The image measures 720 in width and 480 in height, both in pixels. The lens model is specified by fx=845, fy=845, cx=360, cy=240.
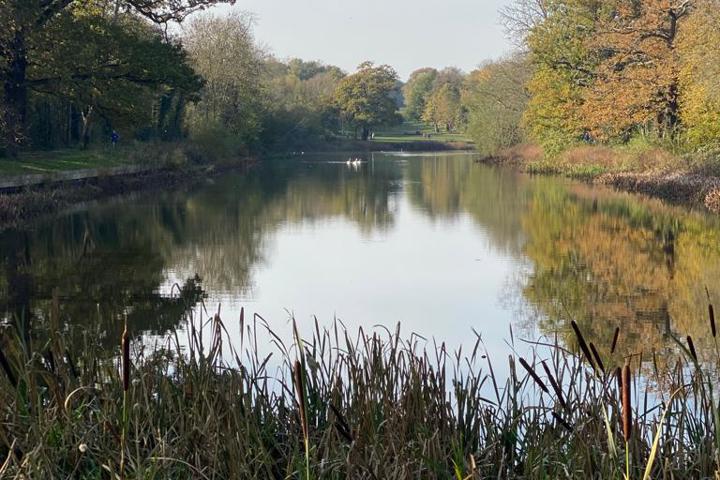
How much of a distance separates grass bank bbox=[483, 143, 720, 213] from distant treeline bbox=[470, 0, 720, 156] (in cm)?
Result: 67

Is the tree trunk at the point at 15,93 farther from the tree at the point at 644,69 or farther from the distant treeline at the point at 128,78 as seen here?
the tree at the point at 644,69

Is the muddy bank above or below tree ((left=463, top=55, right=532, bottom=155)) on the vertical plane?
below

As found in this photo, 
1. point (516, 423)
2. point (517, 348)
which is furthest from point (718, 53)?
point (516, 423)

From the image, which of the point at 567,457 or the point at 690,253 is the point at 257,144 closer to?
the point at 690,253

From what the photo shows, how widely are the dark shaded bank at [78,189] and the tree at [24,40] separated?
2.20m

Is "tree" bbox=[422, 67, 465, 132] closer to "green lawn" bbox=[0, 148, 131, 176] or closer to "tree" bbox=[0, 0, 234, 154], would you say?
"green lawn" bbox=[0, 148, 131, 176]

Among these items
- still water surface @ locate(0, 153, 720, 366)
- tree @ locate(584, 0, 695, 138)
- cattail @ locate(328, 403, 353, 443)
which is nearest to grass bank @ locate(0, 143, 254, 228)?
still water surface @ locate(0, 153, 720, 366)

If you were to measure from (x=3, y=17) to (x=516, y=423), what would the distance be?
19.3 meters

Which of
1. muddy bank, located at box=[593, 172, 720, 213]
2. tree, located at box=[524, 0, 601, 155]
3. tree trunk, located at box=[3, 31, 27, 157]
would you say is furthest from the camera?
tree, located at box=[524, 0, 601, 155]

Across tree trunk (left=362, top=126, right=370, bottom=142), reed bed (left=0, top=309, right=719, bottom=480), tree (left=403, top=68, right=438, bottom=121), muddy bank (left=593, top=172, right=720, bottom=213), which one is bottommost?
muddy bank (left=593, top=172, right=720, bottom=213)

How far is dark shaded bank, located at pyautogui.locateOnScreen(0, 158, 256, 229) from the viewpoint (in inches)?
683

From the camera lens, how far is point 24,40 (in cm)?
2172

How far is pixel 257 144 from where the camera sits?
52406 mm

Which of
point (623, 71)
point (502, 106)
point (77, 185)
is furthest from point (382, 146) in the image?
point (77, 185)
